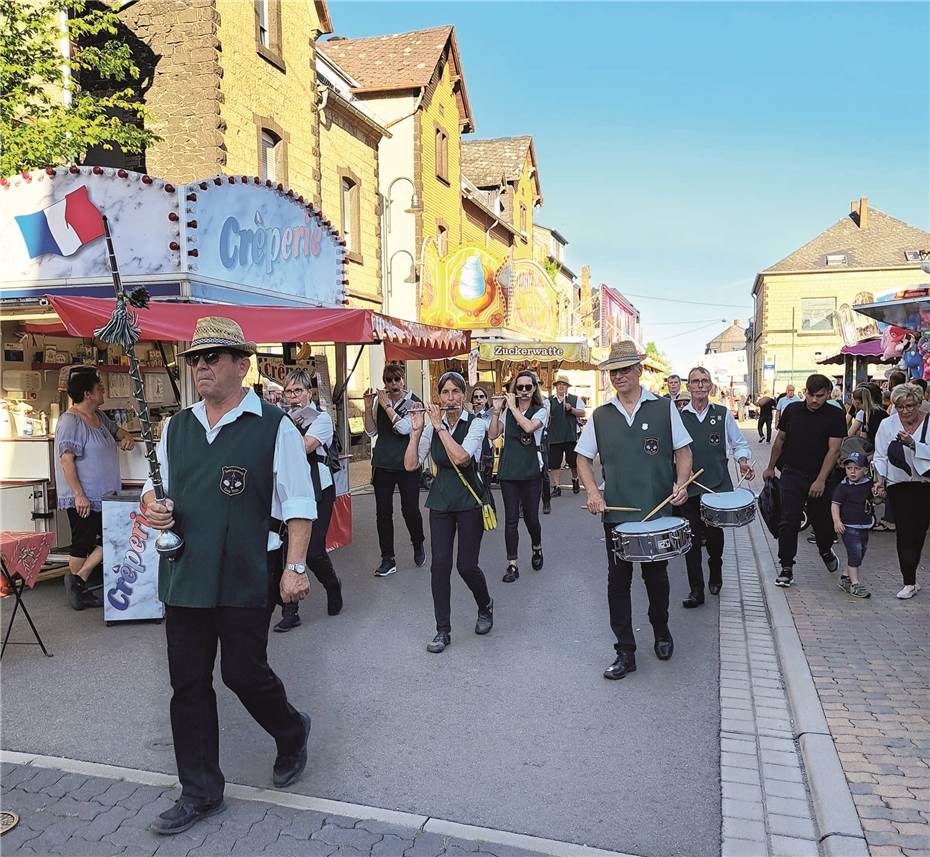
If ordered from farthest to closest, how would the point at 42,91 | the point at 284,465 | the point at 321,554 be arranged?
the point at 42,91, the point at 321,554, the point at 284,465

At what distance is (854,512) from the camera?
6.69 m

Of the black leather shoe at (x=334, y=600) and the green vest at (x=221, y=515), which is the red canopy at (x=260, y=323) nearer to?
the black leather shoe at (x=334, y=600)

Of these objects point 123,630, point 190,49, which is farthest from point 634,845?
point 190,49

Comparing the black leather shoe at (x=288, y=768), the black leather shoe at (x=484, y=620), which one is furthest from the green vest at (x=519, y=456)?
the black leather shoe at (x=288, y=768)

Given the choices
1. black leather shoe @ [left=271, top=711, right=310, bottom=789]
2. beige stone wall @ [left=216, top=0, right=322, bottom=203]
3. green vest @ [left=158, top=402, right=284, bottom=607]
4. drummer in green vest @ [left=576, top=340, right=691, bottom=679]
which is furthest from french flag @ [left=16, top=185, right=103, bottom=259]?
beige stone wall @ [left=216, top=0, right=322, bottom=203]

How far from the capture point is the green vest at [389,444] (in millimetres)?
7871

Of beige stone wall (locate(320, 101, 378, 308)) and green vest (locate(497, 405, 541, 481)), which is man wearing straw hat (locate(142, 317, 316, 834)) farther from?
beige stone wall (locate(320, 101, 378, 308))

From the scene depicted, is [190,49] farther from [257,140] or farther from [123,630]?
[123,630]

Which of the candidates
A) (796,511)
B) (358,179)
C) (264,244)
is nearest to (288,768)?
(796,511)

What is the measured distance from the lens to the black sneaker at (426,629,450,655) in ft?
17.8

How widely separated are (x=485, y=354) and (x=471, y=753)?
12904 millimetres

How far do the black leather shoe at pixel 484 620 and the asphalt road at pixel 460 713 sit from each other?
14cm

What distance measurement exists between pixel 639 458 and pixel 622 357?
0.64 metres

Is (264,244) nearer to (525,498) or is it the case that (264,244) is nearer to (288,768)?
(525,498)
